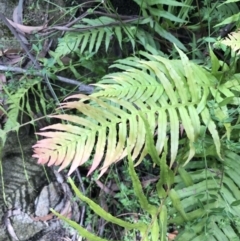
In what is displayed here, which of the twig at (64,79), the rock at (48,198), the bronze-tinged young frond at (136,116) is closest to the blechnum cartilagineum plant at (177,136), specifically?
the bronze-tinged young frond at (136,116)

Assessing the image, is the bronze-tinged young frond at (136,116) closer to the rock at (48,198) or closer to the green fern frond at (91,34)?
the green fern frond at (91,34)

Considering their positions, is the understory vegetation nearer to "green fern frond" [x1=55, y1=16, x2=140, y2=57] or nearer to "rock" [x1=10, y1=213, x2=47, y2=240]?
"green fern frond" [x1=55, y1=16, x2=140, y2=57]

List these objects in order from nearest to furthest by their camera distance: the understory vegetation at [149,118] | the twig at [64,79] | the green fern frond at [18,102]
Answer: the understory vegetation at [149,118] < the green fern frond at [18,102] < the twig at [64,79]

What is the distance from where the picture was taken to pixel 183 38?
2016 mm

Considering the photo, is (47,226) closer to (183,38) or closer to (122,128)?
(122,128)

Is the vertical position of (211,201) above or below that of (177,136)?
below

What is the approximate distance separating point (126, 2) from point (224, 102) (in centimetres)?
84

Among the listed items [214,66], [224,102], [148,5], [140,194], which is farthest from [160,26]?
[140,194]

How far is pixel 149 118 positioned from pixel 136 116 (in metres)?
0.04

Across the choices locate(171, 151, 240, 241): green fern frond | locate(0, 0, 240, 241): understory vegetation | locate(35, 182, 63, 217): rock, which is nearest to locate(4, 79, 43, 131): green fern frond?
locate(0, 0, 240, 241): understory vegetation

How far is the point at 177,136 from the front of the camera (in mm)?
1419

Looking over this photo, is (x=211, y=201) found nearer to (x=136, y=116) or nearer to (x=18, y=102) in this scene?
(x=136, y=116)

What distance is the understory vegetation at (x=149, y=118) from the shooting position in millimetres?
1354

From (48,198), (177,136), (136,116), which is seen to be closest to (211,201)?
(177,136)
